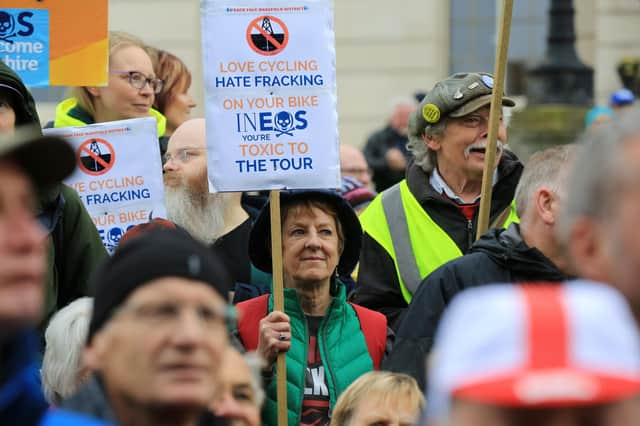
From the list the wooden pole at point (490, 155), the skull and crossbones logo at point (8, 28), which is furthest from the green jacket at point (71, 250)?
the wooden pole at point (490, 155)

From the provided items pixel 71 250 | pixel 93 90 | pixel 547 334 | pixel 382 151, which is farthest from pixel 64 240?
pixel 382 151

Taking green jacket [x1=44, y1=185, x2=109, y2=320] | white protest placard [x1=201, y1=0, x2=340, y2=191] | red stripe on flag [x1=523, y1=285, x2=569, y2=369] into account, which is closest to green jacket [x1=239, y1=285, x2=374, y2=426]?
white protest placard [x1=201, y1=0, x2=340, y2=191]

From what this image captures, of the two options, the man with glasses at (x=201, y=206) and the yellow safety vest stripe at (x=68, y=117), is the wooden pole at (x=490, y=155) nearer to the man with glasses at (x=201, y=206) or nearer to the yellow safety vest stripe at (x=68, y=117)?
the man with glasses at (x=201, y=206)

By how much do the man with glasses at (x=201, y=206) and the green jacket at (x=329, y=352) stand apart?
851 mm

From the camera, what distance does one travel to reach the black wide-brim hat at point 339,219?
21.1ft

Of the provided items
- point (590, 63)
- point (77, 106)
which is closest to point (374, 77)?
point (590, 63)

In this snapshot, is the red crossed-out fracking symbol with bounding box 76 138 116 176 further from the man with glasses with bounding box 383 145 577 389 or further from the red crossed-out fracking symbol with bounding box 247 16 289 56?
the man with glasses with bounding box 383 145 577 389

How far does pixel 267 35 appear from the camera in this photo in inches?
254

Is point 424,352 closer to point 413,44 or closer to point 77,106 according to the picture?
point 77,106

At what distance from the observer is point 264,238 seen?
6520mm

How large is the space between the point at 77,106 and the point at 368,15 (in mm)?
14531

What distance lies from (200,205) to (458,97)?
52.3 inches

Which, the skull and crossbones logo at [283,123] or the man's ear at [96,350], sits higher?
the skull and crossbones logo at [283,123]

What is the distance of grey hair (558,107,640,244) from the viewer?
3.15 metres
